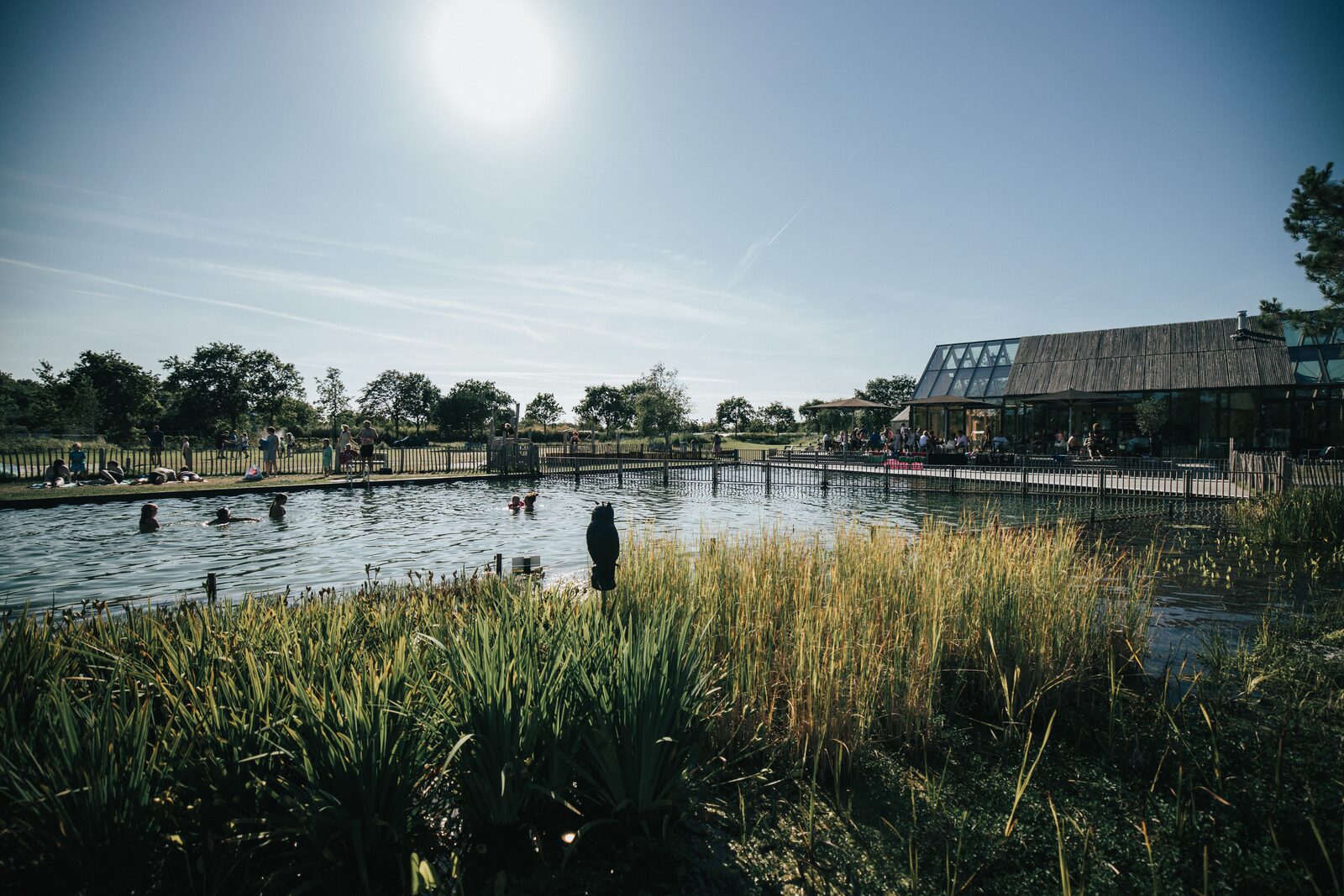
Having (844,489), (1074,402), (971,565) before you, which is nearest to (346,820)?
(971,565)

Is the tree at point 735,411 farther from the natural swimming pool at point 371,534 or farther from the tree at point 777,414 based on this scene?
the natural swimming pool at point 371,534

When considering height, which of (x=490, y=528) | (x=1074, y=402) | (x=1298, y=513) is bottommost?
(x=490, y=528)

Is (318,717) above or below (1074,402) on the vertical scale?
below

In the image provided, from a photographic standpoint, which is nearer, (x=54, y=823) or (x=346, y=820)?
(x=54, y=823)

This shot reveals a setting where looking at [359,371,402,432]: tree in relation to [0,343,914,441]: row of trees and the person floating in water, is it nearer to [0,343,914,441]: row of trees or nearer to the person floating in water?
[0,343,914,441]: row of trees

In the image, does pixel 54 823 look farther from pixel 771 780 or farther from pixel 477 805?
pixel 771 780

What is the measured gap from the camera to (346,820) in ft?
7.18

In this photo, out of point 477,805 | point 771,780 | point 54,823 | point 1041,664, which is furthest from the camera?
point 1041,664

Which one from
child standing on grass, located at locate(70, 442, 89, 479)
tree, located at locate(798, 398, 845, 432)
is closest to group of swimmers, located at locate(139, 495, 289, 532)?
child standing on grass, located at locate(70, 442, 89, 479)

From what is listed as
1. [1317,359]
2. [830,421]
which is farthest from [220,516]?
[830,421]

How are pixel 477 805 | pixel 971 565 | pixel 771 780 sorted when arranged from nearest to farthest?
pixel 477 805, pixel 771 780, pixel 971 565

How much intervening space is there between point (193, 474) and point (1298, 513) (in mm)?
28452

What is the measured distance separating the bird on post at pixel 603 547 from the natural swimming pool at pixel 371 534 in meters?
2.35

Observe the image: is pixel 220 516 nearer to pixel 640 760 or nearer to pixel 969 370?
pixel 640 760
